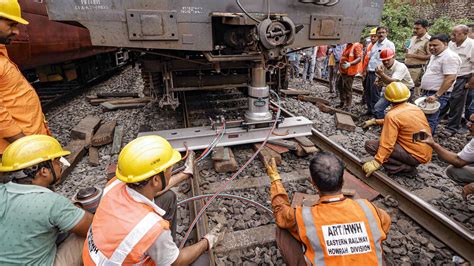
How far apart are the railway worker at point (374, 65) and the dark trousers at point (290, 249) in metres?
4.76

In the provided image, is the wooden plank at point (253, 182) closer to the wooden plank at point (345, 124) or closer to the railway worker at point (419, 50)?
the wooden plank at point (345, 124)

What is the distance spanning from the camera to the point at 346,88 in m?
6.53

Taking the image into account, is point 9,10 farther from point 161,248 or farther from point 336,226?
point 336,226

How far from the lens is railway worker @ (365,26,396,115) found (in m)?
5.95

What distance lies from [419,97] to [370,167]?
299cm

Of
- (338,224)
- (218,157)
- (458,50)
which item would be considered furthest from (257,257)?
(458,50)

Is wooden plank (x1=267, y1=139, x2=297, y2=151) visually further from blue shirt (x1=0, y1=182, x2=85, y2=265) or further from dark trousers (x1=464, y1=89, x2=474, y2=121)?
dark trousers (x1=464, y1=89, x2=474, y2=121)

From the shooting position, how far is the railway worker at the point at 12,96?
2410mm

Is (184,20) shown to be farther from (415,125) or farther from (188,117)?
(415,125)

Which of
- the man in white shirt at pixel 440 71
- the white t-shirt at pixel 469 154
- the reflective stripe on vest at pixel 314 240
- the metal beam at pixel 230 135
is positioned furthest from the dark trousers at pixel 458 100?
the reflective stripe on vest at pixel 314 240

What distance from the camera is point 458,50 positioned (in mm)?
5137

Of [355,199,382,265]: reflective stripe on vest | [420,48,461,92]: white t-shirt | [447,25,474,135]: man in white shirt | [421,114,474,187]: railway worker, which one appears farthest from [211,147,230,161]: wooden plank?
[447,25,474,135]: man in white shirt

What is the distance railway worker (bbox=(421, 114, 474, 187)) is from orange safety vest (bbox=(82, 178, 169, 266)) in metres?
3.01

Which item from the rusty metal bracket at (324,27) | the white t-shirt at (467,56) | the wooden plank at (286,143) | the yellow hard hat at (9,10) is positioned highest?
the yellow hard hat at (9,10)
